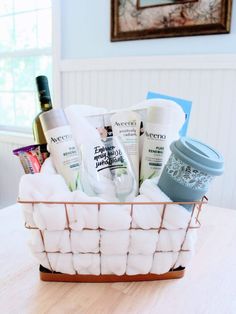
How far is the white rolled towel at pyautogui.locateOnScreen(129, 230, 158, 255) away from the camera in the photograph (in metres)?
0.36

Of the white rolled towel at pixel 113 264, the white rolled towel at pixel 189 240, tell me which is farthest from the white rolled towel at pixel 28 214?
→ the white rolled towel at pixel 189 240

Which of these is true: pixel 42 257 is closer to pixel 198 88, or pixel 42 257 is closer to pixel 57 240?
pixel 57 240

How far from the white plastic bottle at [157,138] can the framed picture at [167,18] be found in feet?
2.77

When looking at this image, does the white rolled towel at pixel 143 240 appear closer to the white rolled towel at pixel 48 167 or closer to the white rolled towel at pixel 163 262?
the white rolled towel at pixel 163 262

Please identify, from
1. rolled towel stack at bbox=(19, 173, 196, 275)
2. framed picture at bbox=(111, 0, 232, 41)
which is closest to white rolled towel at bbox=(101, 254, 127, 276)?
rolled towel stack at bbox=(19, 173, 196, 275)

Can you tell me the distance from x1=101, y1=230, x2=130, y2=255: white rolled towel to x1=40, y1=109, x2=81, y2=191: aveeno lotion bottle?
10 centimetres

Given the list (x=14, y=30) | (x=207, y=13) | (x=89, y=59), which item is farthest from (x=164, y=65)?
(x=14, y=30)

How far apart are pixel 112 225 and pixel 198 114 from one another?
95cm

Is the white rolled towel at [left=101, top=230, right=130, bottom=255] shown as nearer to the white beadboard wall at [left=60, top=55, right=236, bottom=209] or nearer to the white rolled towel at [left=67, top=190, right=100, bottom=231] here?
the white rolled towel at [left=67, top=190, right=100, bottom=231]

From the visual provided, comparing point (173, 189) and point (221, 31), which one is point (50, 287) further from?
point (221, 31)

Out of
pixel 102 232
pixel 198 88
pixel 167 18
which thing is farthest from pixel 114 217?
pixel 167 18

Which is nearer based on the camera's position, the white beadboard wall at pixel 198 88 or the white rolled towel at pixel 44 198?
the white rolled towel at pixel 44 198

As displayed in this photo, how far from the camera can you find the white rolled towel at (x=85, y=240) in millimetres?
361

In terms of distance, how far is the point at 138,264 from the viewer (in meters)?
0.38
